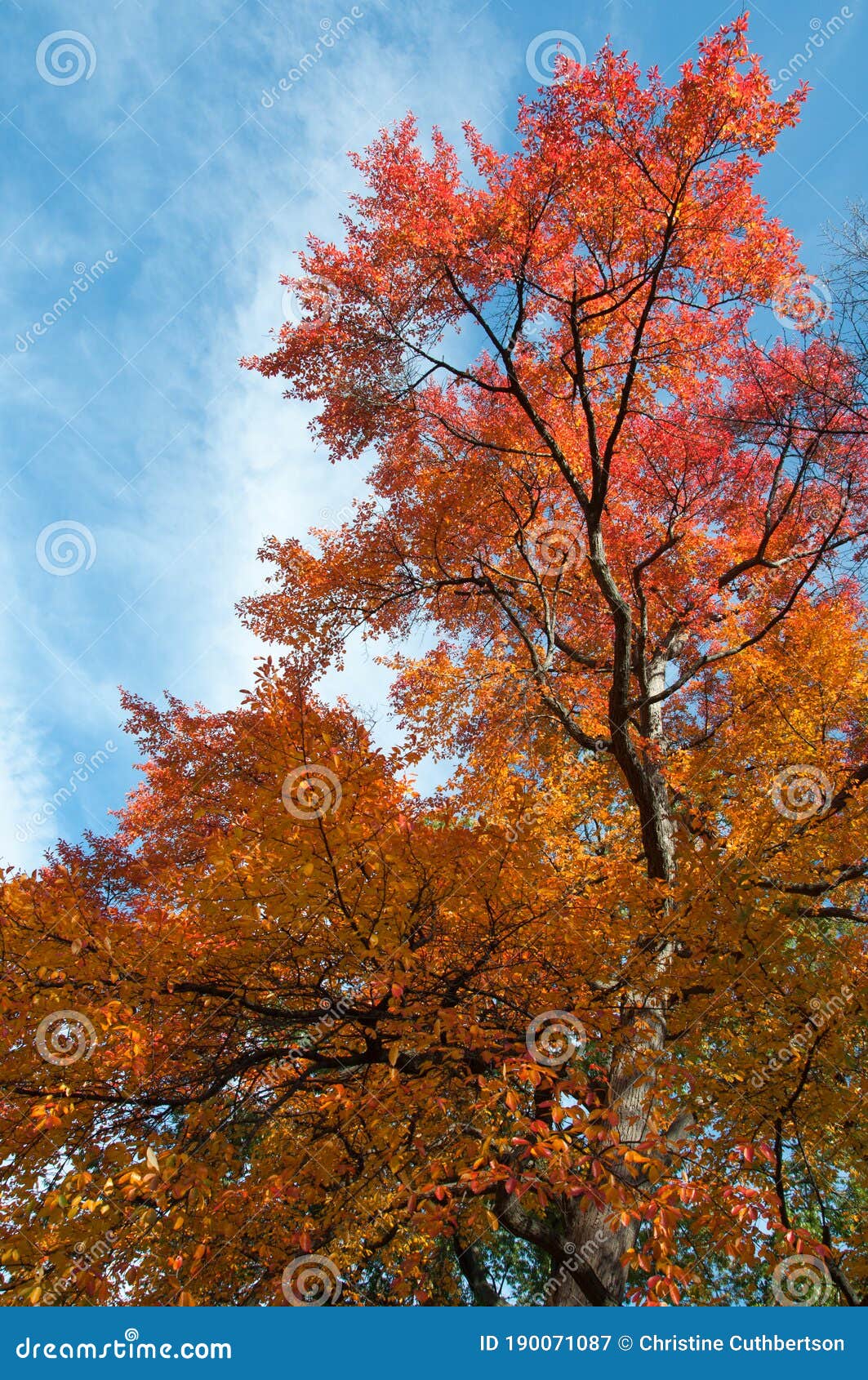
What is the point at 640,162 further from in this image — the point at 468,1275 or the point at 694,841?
the point at 468,1275

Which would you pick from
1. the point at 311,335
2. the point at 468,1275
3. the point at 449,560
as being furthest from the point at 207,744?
the point at 468,1275

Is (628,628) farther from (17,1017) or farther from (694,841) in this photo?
(17,1017)

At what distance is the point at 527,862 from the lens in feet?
12.9

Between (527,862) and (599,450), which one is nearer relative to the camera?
(527,862)

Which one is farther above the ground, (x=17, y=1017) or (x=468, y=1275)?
(x=17, y=1017)

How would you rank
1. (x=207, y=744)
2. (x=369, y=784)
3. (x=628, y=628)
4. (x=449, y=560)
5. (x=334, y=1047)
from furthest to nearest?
(x=207, y=744)
(x=449, y=560)
(x=628, y=628)
(x=334, y=1047)
(x=369, y=784)

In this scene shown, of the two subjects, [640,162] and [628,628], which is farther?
[628,628]

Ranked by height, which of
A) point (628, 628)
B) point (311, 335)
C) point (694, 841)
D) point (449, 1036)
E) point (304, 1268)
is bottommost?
point (304, 1268)

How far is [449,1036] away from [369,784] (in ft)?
4.73

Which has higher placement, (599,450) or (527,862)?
(599,450)

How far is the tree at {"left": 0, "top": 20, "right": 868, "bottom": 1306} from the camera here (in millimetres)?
3756

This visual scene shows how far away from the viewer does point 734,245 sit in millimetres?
7145

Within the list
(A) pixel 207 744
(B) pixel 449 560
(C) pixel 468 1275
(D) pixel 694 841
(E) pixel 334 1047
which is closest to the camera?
(E) pixel 334 1047

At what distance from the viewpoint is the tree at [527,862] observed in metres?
3.76
